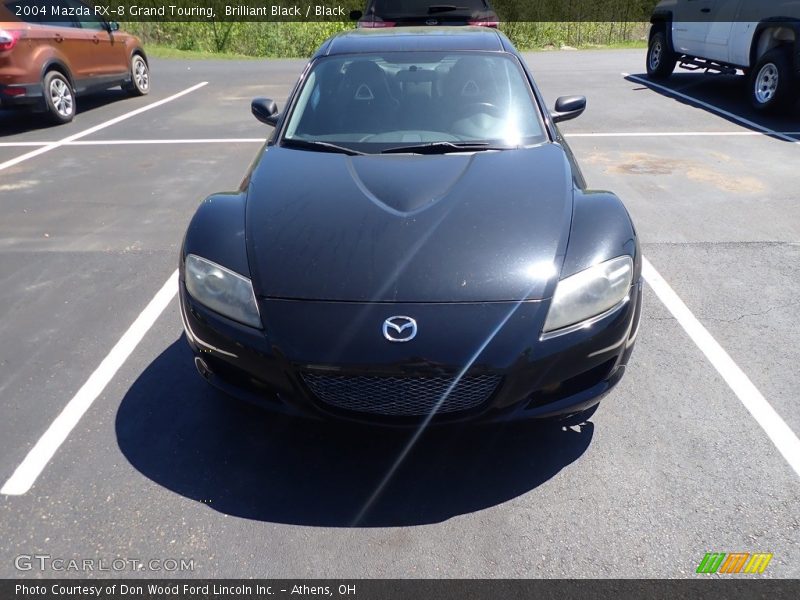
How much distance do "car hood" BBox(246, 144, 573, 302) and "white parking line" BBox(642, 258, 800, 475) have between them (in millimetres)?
1283

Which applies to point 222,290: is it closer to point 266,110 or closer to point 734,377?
point 266,110

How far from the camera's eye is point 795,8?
28.9 ft

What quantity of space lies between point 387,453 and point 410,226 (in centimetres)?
99

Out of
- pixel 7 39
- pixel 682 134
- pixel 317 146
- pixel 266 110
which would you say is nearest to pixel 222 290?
pixel 317 146

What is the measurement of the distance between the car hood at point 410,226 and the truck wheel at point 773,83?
722cm

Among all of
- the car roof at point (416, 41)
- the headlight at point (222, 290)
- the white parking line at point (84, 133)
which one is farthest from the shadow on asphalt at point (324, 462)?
the white parking line at point (84, 133)

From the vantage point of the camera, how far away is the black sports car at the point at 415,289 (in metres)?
2.50

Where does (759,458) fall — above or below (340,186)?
below

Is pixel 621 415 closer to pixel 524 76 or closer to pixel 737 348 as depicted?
pixel 737 348

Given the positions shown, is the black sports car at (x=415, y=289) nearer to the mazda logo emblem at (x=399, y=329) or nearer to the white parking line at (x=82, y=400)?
the mazda logo emblem at (x=399, y=329)

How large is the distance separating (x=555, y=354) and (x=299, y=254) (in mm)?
1094

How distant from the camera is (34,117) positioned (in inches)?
408

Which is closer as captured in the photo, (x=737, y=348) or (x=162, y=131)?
(x=737, y=348)

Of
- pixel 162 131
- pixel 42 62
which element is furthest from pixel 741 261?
pixel 42 62
